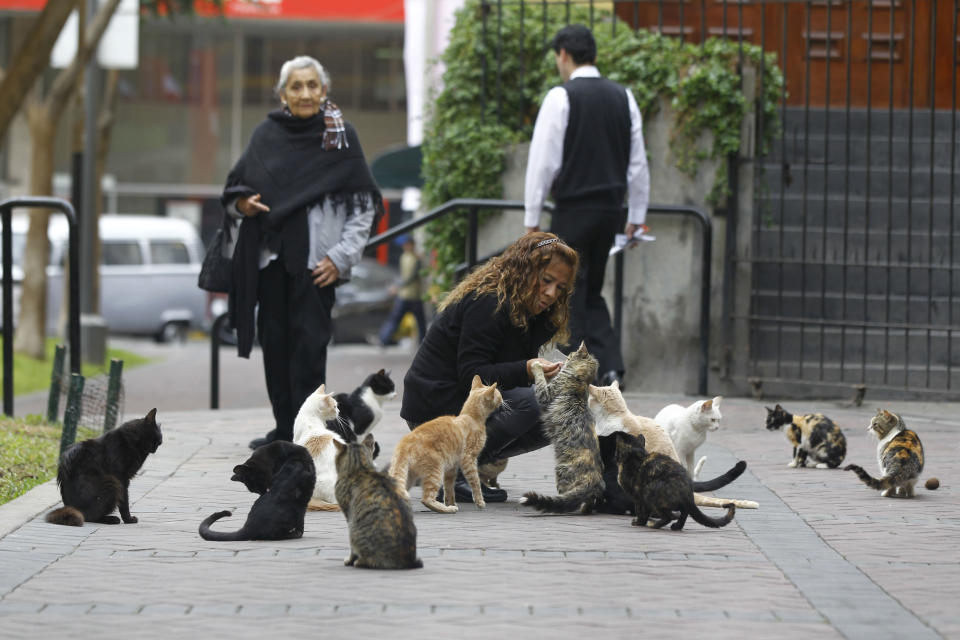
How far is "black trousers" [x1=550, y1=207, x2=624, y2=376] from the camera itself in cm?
898

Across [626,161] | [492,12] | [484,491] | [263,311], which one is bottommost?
[484,491]

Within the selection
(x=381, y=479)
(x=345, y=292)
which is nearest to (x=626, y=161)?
(x=381, y=479)

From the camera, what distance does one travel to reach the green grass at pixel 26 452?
6.84 metres

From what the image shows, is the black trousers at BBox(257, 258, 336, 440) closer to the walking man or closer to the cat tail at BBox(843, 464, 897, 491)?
the walking man

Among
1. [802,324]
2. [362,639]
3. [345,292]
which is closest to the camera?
[362,639]

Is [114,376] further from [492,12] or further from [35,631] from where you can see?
[492,12]

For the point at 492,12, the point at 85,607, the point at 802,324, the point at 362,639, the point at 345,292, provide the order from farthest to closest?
1. the point at 345,292
2. the point at 492,12
3. the point at 802,324
4. the point at 85,607
5. the point at 362,639

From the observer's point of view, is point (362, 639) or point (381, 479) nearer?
point (362, 639)

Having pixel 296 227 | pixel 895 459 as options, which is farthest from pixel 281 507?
pixel 895 459

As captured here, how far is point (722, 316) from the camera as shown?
10844 mm

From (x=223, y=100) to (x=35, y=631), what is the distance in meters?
33.9

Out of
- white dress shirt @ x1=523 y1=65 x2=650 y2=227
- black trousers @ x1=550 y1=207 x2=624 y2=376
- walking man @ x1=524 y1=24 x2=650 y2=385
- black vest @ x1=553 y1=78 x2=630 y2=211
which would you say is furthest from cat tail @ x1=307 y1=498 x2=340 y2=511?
black vest @ x1=553 y1=78 x2=630 y2=211

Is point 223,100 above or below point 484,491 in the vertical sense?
above

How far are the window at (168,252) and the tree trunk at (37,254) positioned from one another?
8.72 m
